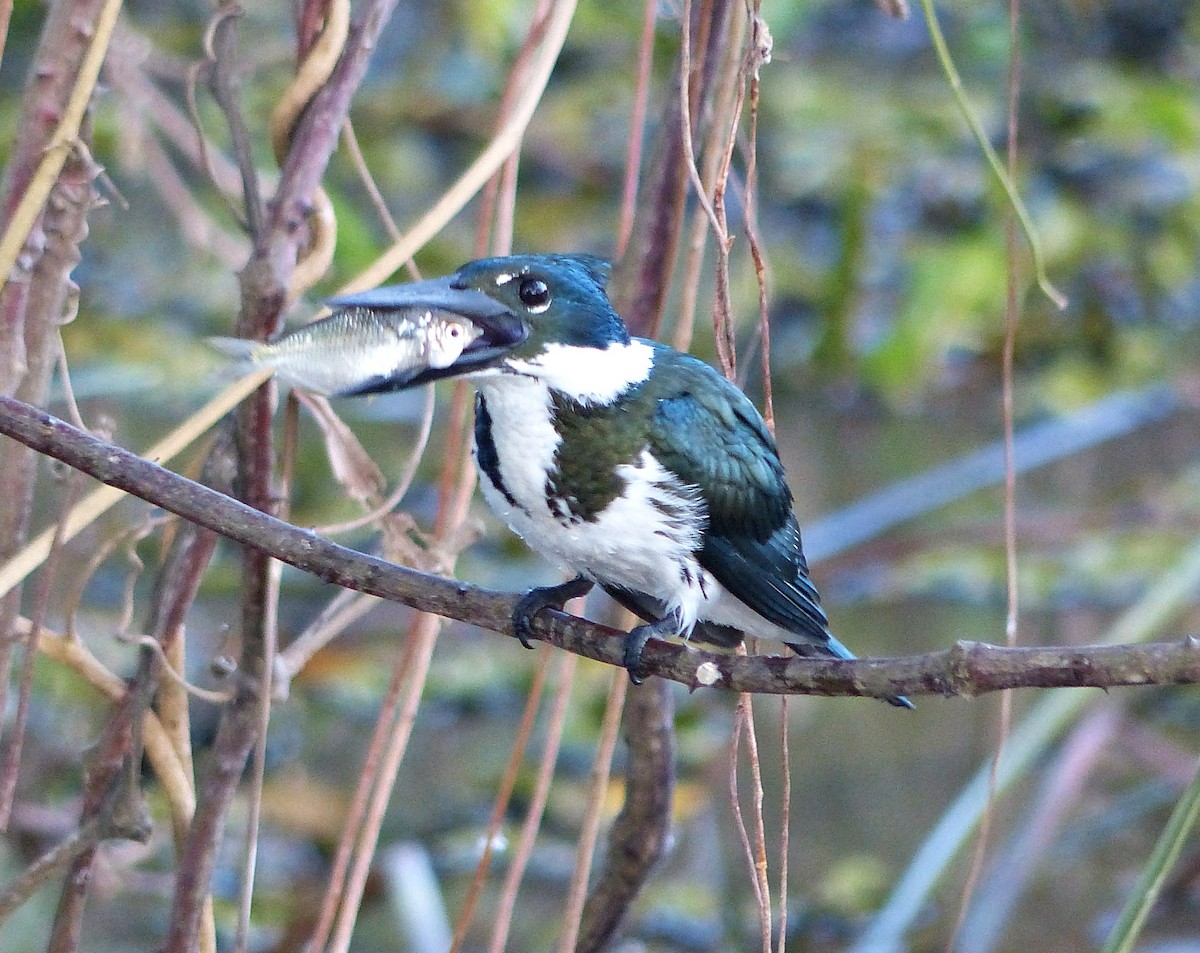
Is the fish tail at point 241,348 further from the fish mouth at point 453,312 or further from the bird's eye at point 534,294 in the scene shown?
the bird's eye at point 534,294

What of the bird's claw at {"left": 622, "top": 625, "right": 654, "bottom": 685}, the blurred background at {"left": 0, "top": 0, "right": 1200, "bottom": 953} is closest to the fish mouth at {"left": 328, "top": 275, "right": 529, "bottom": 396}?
the bird's claw at {"left": 622, "top": 625, "right": 654, "bottom": 685}

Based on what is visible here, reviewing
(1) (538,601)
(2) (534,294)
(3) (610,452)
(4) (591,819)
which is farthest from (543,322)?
(4) (591,819)

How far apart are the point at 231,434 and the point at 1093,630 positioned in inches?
95.0

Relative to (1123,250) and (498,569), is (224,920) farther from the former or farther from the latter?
(1123,250)

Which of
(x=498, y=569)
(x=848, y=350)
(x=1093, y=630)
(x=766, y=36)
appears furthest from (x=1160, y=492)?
(x=766, y=36)

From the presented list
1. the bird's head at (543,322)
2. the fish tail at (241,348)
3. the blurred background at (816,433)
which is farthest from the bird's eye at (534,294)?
the blurred background at (816,433)

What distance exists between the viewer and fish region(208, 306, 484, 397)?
1.03 meters

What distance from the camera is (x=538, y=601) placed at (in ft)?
4.26

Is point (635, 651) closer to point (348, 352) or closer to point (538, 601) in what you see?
point (538, 601)

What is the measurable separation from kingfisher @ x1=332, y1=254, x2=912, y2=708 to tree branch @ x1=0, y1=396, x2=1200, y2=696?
0.48 feet

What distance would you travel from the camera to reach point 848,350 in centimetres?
411

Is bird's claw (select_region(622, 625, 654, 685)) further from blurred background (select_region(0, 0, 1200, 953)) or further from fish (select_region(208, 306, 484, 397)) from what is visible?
blurred background (select_region(0, 0, 1200, 953))

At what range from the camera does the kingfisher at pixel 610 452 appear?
1223 millimetres

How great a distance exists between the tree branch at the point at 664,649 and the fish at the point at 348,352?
12 cm
